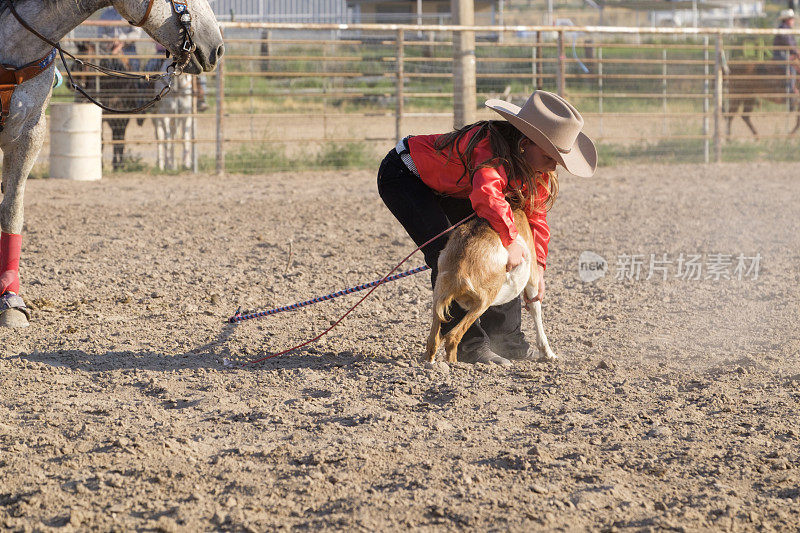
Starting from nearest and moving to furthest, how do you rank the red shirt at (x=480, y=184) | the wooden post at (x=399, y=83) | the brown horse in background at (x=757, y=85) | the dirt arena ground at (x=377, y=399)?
the dirt arena ground at (x=377, y=399) < the red shirt at (x=480, y=184) < the wooden post at (x=399, y=83) < the brown horse in background at (x=757, y=85)

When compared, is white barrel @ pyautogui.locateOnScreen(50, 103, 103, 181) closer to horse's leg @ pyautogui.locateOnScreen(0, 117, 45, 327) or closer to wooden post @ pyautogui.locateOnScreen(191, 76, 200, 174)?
wooden post @ pyautogui.locateOnScreen(191, 76, 200, 174)

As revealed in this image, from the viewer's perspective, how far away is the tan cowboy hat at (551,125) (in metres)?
4.20

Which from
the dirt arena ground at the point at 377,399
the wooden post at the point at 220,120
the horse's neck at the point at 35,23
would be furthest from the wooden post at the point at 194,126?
the horse's neck at the point at 35,23

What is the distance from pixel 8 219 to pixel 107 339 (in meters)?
0.90

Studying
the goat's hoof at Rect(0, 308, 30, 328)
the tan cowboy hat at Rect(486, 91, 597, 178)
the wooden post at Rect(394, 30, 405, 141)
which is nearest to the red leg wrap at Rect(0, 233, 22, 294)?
the goat's hoof at Rect(0, 308, 30, 328)

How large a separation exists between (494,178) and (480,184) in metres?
0.07

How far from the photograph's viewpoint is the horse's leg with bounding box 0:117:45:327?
16.2 ft

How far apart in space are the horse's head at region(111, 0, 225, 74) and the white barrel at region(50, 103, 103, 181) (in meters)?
7.56

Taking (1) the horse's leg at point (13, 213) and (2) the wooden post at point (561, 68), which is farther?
(2) the wooden post at point (561, 68)

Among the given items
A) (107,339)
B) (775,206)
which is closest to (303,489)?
(107,339)

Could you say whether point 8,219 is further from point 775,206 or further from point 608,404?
point 775,206

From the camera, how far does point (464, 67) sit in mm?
12914

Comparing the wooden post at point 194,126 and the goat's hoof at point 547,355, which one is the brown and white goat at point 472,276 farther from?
the wooden post at point 194,126

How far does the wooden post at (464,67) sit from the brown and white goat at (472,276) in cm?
869
